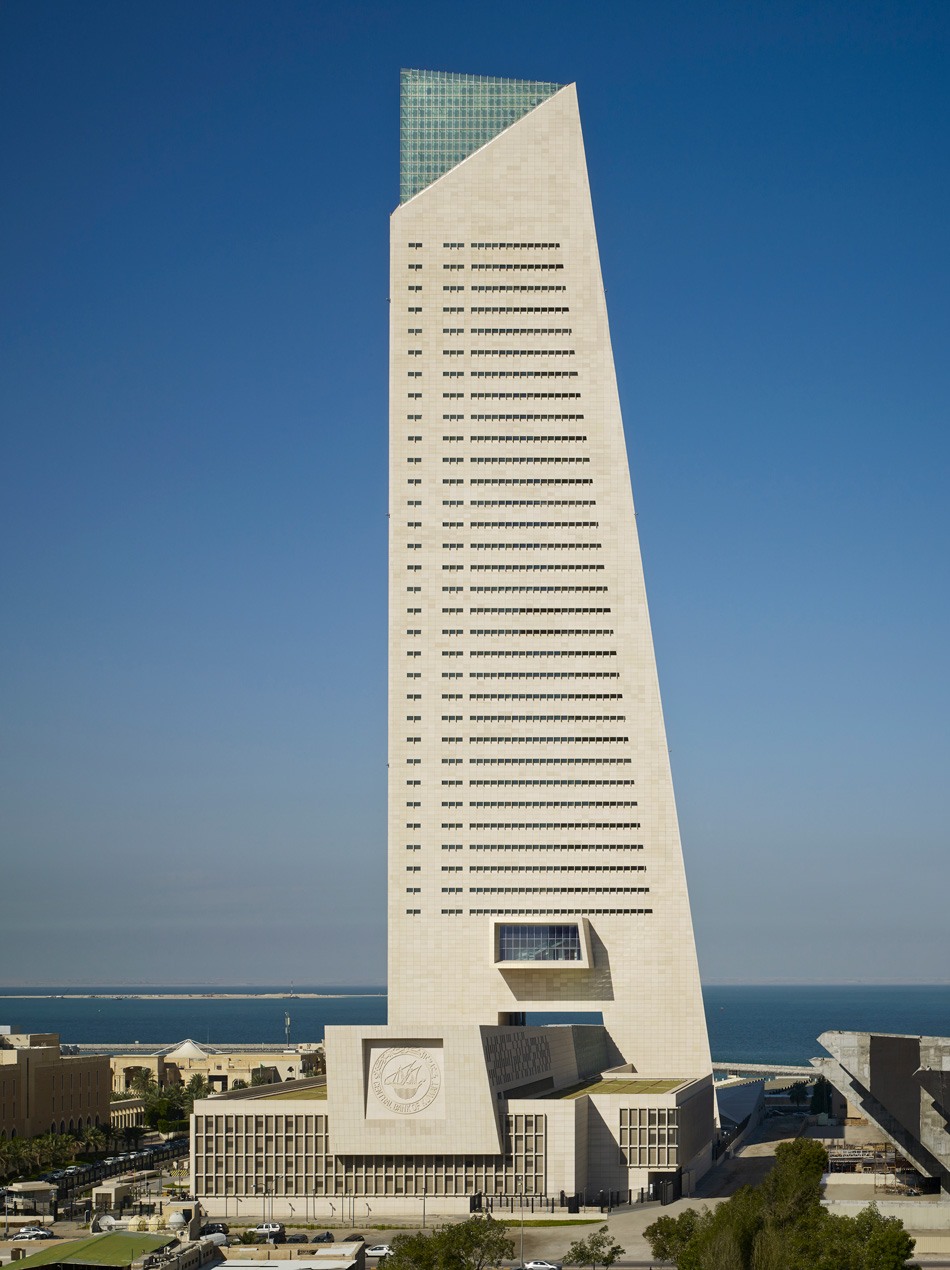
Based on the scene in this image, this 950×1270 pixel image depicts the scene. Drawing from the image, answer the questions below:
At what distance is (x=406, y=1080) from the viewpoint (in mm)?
100750

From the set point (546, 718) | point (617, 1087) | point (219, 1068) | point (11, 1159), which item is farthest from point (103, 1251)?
point (219, 1068)

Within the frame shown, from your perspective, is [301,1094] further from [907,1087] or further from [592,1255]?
[907,1087]

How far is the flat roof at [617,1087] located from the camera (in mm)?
114688


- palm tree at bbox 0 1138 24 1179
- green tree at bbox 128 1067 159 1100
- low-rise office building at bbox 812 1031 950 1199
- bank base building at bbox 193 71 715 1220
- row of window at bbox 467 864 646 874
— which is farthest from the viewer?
green tree at bbox 128 1067 159 1100

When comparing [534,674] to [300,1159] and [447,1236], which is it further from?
[447,1236]

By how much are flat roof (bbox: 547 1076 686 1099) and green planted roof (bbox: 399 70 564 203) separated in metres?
84.6

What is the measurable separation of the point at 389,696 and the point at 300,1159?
53.0 m

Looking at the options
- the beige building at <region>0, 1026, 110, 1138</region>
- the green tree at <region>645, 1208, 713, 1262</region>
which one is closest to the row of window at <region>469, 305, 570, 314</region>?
the beige building at <region>0, 1026, 110, 1138</region>

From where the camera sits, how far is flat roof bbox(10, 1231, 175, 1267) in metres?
73.4

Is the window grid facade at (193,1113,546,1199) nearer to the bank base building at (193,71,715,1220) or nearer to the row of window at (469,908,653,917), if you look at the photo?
the bank base building at (193,71,715,1220)

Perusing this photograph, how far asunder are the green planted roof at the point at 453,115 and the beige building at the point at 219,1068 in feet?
301

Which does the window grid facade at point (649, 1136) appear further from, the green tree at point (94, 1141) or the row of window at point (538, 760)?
the green tree at point (94, 1141)

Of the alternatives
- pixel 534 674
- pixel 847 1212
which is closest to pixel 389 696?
pixel 534 674

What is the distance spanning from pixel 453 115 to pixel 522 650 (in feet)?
173
